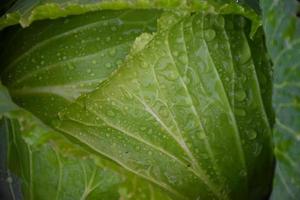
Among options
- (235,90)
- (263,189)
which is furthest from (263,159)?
(235,90)

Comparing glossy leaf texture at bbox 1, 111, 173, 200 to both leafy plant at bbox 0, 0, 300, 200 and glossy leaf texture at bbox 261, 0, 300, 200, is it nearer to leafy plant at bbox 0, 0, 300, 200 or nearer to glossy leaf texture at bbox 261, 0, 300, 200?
leafy plant at bbox 0, 0, 300, 200

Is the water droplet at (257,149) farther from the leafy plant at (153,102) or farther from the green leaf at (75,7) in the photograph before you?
the green leaf at (75,7)

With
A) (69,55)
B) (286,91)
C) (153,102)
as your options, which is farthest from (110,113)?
(286,91)

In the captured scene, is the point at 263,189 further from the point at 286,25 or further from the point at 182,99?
the point at 286,25

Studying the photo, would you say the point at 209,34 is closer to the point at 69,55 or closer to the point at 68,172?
the point at 69,55

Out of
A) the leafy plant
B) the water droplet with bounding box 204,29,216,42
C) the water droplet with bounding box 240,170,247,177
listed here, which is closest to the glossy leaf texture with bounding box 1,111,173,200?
the leafy plant

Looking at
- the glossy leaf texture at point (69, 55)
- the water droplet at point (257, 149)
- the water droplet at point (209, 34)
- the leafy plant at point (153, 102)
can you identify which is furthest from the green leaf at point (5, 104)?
the water droplet at point (257, 149)
